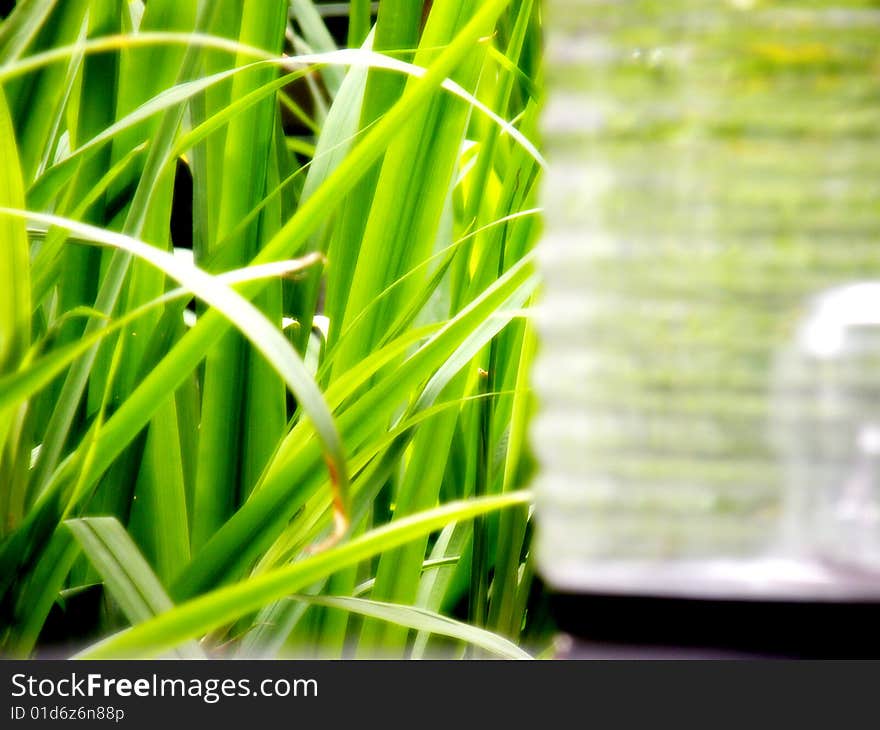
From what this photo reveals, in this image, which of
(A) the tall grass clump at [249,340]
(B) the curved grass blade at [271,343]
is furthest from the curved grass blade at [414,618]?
(B) the curved grass blade at [271,343]

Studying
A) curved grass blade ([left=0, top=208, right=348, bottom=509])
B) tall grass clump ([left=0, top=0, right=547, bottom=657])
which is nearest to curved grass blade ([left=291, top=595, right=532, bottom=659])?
tall grass clump ([left=0, top=0, right=547, bottom=657])

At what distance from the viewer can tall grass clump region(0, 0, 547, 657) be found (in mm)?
349

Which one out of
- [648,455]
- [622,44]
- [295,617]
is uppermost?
[622,44]

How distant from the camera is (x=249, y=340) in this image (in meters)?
0.45

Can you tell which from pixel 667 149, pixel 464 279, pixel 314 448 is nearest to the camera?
pixel 667 149

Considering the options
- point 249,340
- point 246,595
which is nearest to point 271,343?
point 246,595

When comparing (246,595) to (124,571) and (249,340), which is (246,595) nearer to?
(124,571)

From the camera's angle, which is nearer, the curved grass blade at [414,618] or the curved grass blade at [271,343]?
the curved grass blade at [271,343]

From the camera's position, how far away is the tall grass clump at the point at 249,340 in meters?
0.35

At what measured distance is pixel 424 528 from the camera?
308 millimetres

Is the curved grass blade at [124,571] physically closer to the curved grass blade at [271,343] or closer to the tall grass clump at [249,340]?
the tall grass clump at [249,340]
